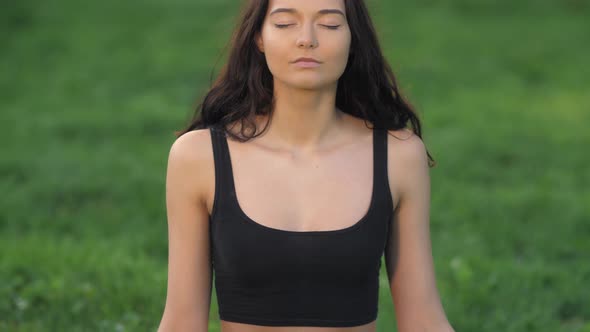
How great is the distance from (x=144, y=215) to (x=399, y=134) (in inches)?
130

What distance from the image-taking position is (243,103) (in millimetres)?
3178

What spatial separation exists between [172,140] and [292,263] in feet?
16.1

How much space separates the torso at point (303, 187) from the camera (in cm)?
296

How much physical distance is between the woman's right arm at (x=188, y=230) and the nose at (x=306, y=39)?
401 mm

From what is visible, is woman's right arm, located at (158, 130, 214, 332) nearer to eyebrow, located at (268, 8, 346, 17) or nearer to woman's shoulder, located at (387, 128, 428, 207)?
eyebrow, located at (268, 8, 346, 17)

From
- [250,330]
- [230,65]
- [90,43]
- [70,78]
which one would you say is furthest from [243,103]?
[90,43]

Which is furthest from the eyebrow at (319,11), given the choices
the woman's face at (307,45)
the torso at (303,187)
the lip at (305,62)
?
the torso at (303,187)

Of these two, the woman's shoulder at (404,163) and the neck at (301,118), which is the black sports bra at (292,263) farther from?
the neck at (301,118)

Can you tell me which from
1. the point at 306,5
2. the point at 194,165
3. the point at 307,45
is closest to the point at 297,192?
the point at 194,165

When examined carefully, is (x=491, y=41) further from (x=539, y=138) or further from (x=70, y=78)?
(x=70, y=78)

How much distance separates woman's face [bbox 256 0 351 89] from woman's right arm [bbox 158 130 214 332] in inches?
12.7

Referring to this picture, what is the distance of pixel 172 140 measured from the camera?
7.68m

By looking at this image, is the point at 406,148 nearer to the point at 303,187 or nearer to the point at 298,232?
the point at 303,187

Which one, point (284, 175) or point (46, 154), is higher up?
point (284, 175)
